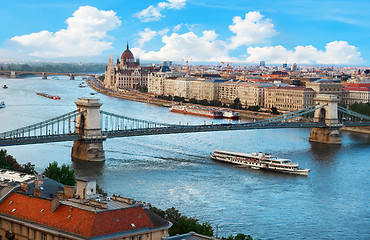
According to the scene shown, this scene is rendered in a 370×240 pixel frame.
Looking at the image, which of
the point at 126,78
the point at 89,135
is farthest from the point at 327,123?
the point at 126,78

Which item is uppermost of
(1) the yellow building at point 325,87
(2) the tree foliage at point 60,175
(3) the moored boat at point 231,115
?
(1) the yellow building at point 325,87

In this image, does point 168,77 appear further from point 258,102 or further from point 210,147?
point 210,147

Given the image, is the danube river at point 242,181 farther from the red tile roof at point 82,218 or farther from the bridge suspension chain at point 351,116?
the red tile roof at point 82,218

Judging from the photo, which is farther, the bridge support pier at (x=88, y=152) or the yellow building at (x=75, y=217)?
the bridge support pier at (x=88, y=152)

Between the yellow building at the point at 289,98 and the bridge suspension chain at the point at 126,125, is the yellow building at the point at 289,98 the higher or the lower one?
the higher one

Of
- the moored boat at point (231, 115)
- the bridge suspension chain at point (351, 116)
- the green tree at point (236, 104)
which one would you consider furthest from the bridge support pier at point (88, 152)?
the green tree at point (236, 104)

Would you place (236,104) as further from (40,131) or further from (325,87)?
(40,131)
